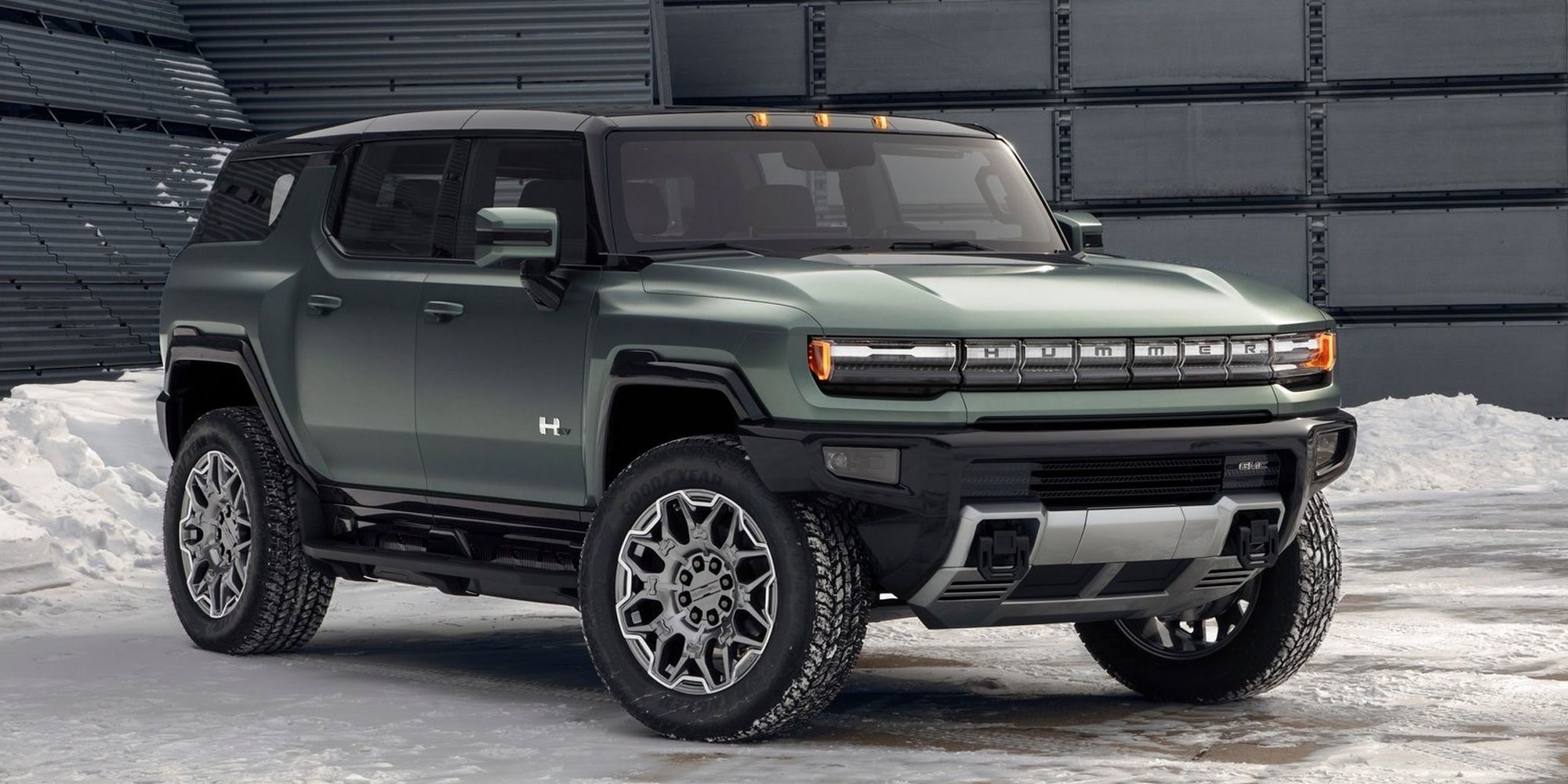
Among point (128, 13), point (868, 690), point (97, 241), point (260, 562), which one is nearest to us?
point (868, 690)

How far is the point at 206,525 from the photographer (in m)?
8.85

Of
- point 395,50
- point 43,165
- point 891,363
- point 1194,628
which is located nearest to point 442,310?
point 891,363

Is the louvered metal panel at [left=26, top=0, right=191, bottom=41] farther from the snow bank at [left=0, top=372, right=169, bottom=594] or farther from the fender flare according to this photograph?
the fender flare

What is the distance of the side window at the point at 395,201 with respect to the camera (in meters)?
7.98

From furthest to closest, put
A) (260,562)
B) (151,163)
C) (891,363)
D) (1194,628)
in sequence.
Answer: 1. (151,163)
2. (260,562)
3. (1194,628)
4. (891,363)

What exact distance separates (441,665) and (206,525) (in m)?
1.10

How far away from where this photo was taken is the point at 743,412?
638 cm

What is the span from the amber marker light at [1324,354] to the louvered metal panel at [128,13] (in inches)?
737

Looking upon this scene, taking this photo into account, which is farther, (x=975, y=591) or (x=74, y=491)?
(x=74, y=491)

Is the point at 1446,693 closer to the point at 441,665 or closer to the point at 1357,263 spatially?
the point at 441,665

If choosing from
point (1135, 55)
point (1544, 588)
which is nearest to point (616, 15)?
point (1135, 55)

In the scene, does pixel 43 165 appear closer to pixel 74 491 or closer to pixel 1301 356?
pixel 74 491

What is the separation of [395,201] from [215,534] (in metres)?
1.59

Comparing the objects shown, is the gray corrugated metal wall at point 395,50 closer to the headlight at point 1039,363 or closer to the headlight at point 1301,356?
the headlight at point 1301,356
